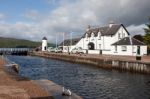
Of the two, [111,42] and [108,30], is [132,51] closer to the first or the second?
[111,42]

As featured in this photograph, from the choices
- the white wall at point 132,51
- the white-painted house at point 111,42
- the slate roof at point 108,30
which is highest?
the slate roof at point 108,30

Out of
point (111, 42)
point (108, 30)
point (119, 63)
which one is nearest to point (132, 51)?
point (111, 42)

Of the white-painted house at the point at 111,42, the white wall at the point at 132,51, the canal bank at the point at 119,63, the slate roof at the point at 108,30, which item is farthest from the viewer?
the slate roof at the point at 108,30

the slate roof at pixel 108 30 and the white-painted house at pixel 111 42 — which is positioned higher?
the slate roof at pixel 108 30

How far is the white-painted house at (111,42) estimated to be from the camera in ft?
231

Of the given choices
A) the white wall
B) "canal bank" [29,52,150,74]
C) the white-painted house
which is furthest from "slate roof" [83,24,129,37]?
"canal bank" [29,52,150,74]

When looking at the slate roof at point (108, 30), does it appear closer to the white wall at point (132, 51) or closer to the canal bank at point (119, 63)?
the white wall at point (132, 51)

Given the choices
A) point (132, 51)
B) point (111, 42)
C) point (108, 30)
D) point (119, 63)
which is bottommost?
point (119, 63)

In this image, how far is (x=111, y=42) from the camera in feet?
267

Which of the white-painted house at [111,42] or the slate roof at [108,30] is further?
the slate roof at [108,30]

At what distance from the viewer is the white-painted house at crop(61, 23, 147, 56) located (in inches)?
2776

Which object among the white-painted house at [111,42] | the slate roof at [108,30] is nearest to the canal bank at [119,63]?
the white-painted house at [111,42]

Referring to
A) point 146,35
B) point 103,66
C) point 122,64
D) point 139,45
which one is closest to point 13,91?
point 122,64

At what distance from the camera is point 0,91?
18859 millimetres
